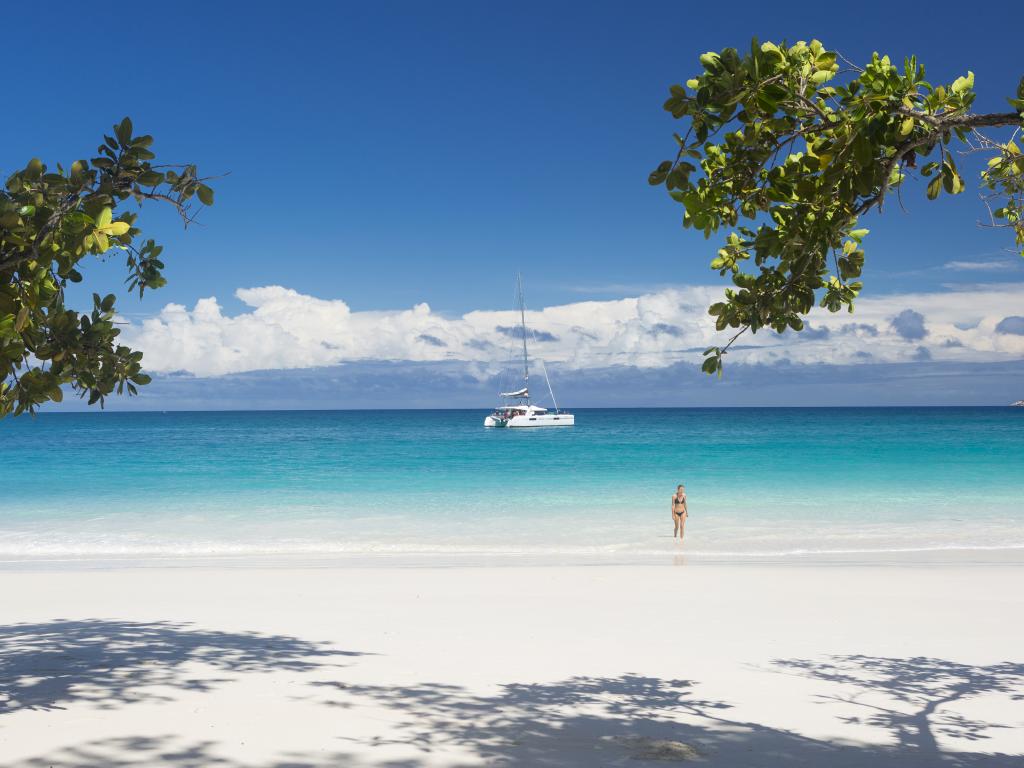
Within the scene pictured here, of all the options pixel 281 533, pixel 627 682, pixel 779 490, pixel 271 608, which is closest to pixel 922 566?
pixel 627 682

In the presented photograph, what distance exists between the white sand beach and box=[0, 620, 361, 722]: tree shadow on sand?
42 mm

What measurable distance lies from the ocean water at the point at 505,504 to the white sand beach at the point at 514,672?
5052mm

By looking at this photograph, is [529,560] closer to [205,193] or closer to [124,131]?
[205,193]

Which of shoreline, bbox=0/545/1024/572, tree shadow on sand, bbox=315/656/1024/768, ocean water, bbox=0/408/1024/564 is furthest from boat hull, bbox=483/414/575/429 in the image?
tree shadow on sand, bbox=315/656/1024/768

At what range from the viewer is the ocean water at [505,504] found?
63.3 ft

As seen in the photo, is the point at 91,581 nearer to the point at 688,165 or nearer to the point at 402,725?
the point at 402,725

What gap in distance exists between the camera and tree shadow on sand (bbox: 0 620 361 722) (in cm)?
706

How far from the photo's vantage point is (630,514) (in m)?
26.0

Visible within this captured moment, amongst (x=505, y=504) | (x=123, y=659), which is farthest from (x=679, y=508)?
(x=123, y=659)

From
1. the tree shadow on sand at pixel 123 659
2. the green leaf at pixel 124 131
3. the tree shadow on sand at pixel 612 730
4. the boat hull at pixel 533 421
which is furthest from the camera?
the boat hull at pixel 533 421

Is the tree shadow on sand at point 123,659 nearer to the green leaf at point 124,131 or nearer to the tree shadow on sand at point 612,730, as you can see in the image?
the tree shadow on sand at point 612,730

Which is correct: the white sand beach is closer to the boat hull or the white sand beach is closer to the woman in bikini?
the woman in bikini

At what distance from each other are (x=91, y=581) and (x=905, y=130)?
47.6ft

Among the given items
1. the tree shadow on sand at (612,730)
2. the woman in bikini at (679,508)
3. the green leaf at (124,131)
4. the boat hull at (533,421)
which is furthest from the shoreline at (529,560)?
the boat hull at (533,421)
